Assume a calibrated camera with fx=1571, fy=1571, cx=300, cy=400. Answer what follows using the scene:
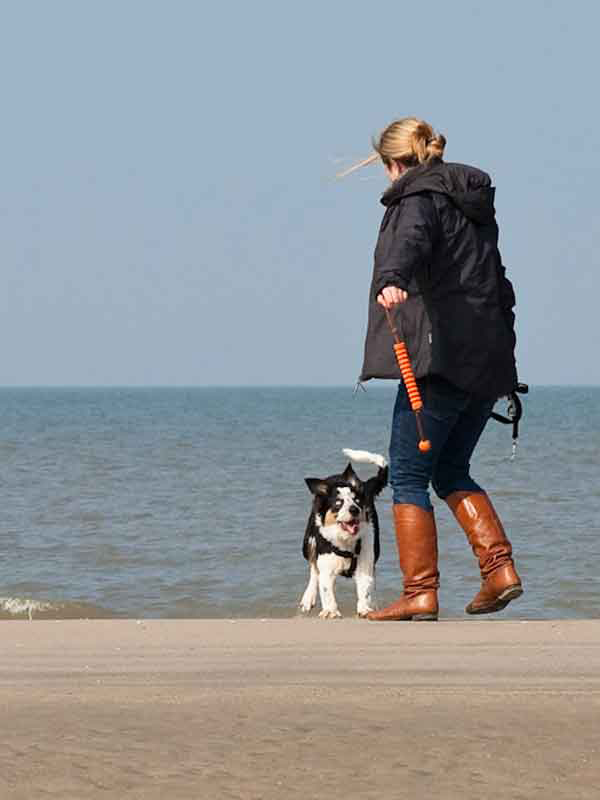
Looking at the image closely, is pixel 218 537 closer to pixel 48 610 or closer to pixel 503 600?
pixel 48 610

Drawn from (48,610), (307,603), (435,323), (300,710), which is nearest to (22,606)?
(48,610)

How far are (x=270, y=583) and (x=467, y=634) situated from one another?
20.0 ft

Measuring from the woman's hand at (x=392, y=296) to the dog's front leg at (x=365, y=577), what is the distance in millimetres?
2489

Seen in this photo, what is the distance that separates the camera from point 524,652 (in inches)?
226

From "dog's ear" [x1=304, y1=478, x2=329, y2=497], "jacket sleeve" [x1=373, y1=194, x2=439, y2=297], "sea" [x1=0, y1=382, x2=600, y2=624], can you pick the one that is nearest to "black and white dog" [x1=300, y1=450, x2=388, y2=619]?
"dog's ear" [x1=304, y1=478, x2=329, y2=497]

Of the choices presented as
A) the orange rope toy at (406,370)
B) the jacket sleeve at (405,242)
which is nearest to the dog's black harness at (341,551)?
the orange rope toy at (406,370)

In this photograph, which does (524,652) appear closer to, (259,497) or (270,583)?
(270,583)

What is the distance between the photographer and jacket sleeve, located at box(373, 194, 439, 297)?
5.98 meters

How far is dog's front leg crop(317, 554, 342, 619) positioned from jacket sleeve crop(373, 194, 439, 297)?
7.95 ft

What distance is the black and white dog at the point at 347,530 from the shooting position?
798 centimetres

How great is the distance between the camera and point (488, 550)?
21.7ft

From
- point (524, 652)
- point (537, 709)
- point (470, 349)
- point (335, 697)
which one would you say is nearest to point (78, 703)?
point (335, 697)

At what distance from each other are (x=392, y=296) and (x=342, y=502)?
224 centimetres

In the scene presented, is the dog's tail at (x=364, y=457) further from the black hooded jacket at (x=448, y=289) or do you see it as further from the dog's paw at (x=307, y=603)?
the black hooded jacket at (x=448, y=289)
